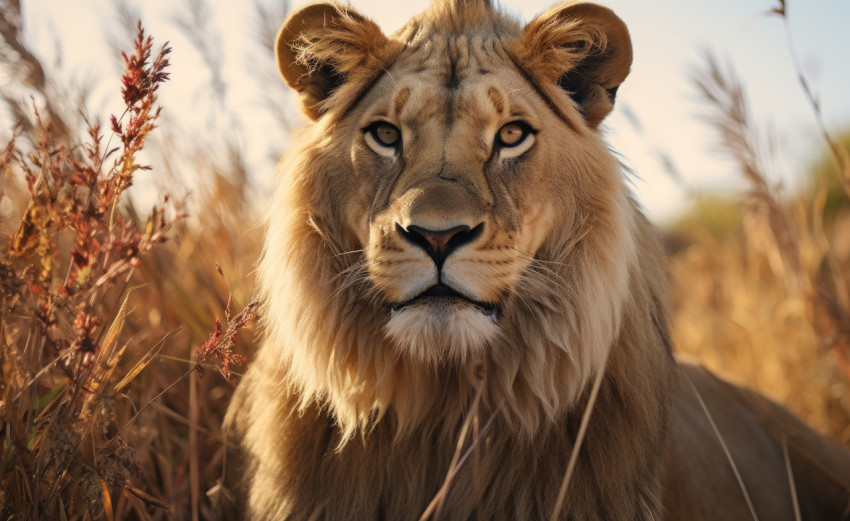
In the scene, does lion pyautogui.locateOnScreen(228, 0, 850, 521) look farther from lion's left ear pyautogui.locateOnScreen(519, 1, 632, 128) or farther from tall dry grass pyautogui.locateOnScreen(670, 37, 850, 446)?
tall dry grass pyautogui.locateOnScreen(670, 37, 850, 446)

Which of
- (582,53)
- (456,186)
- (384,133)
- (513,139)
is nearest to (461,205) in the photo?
(456,186)

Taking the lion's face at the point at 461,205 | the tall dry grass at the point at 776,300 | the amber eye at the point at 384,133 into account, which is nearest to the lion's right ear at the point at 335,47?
the lion's face at the point at 461,205

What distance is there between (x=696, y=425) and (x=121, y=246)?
3010 mm

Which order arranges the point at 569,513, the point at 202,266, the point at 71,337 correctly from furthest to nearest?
the point at 202,266 < the point at 569,513 < the point at 71,337

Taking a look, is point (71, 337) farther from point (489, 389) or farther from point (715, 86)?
point (715, 86)

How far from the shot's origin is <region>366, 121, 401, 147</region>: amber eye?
9.39 feet

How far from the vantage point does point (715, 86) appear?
4164 millimetres

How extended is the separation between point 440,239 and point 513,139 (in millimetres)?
703

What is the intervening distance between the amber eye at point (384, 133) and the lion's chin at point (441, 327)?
2.42 ft

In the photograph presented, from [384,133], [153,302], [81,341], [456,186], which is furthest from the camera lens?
[153,302]

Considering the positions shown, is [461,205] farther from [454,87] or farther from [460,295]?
[454,87]

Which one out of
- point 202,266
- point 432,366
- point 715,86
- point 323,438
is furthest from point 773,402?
point 202,266

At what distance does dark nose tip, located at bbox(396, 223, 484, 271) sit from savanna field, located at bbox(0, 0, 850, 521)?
0.60 m

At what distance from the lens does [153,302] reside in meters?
4.27
